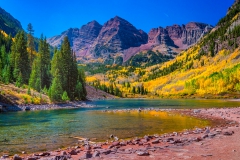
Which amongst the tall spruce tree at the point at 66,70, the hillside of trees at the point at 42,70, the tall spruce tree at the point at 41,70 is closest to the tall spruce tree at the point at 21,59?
the hillside of trees at the point at 42,70

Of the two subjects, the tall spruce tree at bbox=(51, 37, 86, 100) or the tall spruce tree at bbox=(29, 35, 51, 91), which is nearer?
the tall spruce tree at bbox=(29, 35, 51, 91)

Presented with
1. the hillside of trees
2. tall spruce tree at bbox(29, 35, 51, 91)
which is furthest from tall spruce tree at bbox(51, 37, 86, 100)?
tall spruce tree at bbox(29, 35, 51, 91)

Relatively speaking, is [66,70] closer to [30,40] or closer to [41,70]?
[41,70]

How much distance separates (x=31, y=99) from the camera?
70500 mm

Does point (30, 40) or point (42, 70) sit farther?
point (30, 40)

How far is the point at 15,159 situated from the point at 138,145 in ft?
30.6

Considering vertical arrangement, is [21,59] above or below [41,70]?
above

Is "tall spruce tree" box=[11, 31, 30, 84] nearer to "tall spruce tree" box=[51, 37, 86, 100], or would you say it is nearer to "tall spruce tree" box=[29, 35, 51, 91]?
"tall spruce tree" box=[29, 35, 51, 91]

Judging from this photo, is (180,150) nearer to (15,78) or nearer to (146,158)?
(146,158)

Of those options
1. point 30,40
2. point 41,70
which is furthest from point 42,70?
point 30,40

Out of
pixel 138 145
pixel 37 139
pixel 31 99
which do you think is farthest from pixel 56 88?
pixel 138 145

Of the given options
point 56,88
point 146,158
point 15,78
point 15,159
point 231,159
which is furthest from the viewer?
point 15,78

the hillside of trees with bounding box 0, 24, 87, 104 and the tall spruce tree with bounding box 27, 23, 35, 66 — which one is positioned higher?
the tall spruce tree with bounding box 27, 23, 35, 66

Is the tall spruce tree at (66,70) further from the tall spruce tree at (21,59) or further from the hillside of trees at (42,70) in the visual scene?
the tall spruce tree at (21,59)
